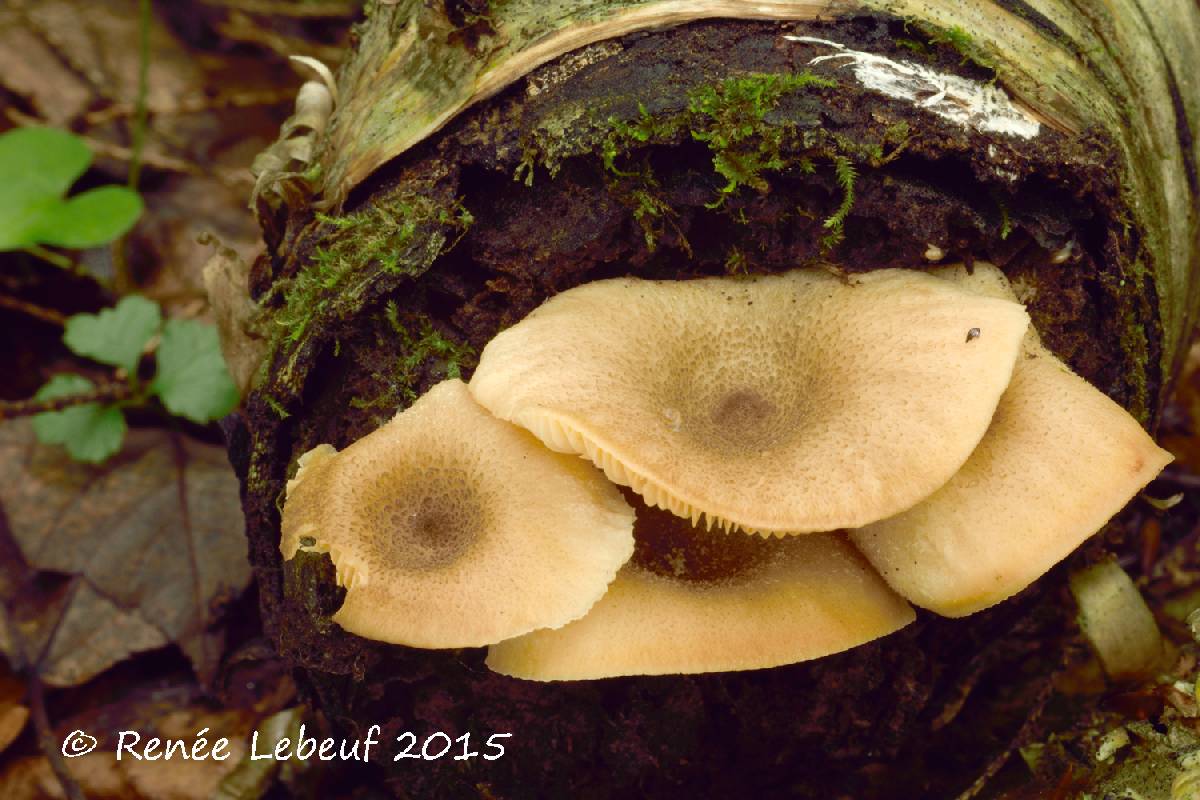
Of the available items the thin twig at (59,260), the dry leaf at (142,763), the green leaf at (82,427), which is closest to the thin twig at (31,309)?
the thin twig at (59,260)

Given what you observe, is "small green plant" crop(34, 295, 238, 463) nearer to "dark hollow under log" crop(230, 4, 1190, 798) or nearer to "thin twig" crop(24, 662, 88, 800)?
"thin twig" crop(24, 662, 88, 800)

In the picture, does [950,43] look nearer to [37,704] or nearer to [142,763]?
[142,763]

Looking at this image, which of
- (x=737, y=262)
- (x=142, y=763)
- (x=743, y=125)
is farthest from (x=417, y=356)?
(x=142, y=763)

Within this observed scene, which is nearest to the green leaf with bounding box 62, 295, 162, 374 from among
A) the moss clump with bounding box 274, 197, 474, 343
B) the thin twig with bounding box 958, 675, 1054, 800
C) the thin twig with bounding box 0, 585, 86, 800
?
the thin twig with bounding box 0, 585, 86, 800

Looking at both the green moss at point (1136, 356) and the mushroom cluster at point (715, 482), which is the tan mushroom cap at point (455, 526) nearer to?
the mushroom cluster at point (715, 482)

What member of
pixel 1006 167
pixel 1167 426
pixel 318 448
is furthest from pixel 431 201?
pixel 1167 426

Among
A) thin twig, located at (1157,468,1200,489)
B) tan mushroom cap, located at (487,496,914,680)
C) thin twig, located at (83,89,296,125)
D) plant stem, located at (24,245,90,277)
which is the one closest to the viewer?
tan mushroom cap, located at (487,496,914,680)
